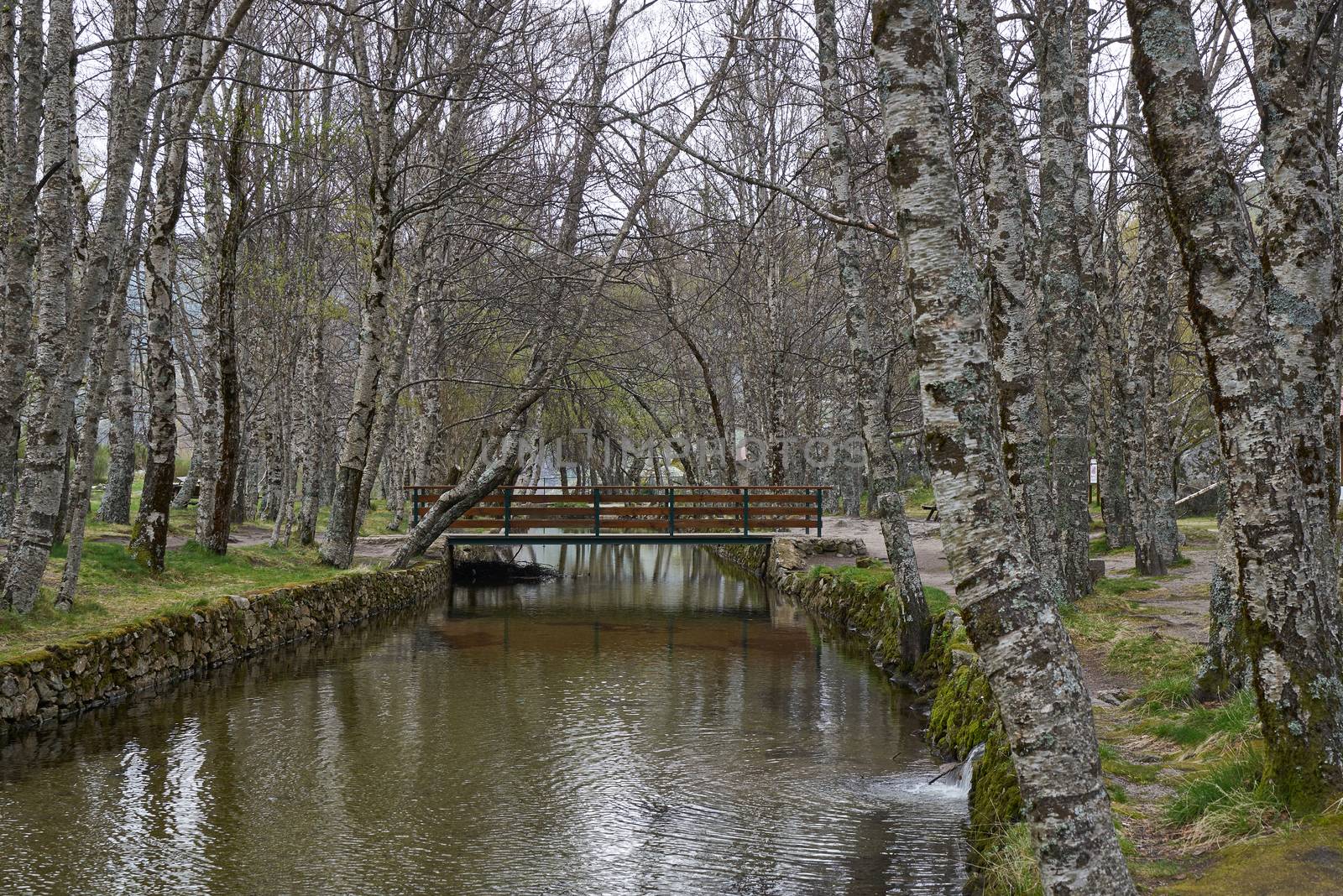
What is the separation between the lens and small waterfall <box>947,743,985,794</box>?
7.54m

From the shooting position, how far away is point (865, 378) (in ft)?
39.5

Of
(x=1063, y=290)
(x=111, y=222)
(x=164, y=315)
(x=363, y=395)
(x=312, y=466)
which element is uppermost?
(x=111, y=222)

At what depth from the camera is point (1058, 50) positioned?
11.3 m

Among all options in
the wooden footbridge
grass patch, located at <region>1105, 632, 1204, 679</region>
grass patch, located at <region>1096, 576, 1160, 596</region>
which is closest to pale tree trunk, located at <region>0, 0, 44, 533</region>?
grass patch, located at <region>1105, 632, 1204, 679</region>

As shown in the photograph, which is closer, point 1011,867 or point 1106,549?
point 1011,867

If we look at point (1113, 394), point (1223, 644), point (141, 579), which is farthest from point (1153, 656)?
point (141, 579)

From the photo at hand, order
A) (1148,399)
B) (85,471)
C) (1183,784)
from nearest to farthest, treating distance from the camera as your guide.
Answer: (1183,784) < (85,471) < (1148,399)

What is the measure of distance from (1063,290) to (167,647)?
34.5 ft

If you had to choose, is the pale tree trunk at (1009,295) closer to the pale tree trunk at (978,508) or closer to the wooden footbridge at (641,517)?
the pale tree trunk at (978,508)

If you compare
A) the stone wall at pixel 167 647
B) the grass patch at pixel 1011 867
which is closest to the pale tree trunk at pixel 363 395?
the stone wall at pixel 167 647

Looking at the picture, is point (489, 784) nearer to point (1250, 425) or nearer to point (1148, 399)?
point (1250, 425)

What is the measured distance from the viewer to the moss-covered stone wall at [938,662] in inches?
259

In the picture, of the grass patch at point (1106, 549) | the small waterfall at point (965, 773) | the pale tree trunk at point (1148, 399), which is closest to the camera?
the small waterfall at point (965, 773)

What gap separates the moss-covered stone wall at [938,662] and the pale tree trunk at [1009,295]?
1370 mm
